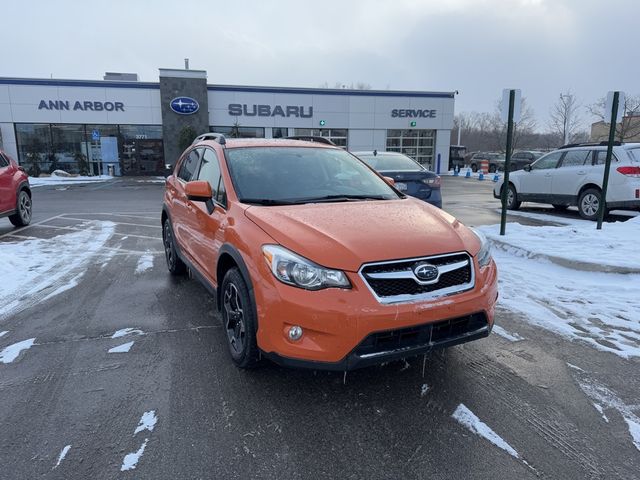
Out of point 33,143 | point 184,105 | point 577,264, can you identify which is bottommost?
point 577,264

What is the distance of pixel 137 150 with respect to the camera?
30.1 metres

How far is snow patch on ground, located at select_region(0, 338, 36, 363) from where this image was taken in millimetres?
3708

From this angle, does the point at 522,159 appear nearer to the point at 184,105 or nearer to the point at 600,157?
the point at 600,157

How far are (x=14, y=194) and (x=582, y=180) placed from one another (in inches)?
486

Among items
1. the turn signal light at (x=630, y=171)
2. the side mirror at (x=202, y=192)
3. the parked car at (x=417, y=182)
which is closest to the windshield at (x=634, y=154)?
the turn signal light at (x=630, y=171)

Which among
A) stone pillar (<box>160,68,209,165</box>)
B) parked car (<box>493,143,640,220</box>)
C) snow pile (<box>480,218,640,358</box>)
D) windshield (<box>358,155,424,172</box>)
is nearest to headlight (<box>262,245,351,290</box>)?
snow pile (<box>480,218,640,358</box>)

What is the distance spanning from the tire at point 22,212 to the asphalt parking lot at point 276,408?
19.7ft

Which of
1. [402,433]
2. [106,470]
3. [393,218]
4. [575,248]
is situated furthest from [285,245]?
[575,248]

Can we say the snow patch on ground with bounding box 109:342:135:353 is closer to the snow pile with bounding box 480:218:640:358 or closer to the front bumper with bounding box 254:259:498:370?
the front bumper with bounding box 254:259:498:370

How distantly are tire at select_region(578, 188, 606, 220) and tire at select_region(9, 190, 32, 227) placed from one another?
12.4 m

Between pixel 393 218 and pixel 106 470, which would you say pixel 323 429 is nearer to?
pixel 106 470

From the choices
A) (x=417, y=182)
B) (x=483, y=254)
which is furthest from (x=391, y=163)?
(x=483, y=254)

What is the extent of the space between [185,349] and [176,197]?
7.50 ft

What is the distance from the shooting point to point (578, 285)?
545 cm
